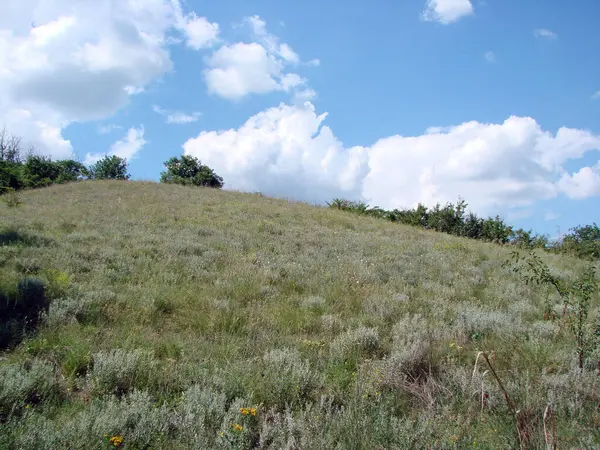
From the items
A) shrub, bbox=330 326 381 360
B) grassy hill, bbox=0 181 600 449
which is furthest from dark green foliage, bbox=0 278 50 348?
shrub, bbox=330 326 381 360

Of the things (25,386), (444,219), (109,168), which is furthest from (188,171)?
(25,386)

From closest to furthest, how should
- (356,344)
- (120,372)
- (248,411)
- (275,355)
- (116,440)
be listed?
(116,440) → (248,411) → (120,372) → (275,355) → (356,344)

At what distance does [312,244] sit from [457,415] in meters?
8.74

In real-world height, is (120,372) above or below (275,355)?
below

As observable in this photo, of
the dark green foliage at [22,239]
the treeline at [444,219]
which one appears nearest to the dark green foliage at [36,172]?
the treeline at [444,219]

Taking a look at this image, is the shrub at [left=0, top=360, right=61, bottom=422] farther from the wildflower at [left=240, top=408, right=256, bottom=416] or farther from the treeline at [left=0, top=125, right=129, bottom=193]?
the treeline at [left=0, top=125, right=129, bottom=193]

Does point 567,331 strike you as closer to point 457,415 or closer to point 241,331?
point 457,415

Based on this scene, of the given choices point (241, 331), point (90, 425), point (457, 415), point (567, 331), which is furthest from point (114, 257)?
point (567, 331)

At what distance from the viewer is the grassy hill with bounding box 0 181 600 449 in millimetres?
2965

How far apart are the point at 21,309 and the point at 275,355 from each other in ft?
11.4

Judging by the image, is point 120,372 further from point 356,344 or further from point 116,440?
point 356,344

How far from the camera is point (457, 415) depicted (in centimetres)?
336

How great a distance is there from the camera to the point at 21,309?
5.07 metres

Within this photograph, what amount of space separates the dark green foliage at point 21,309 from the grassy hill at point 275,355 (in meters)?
0.11
